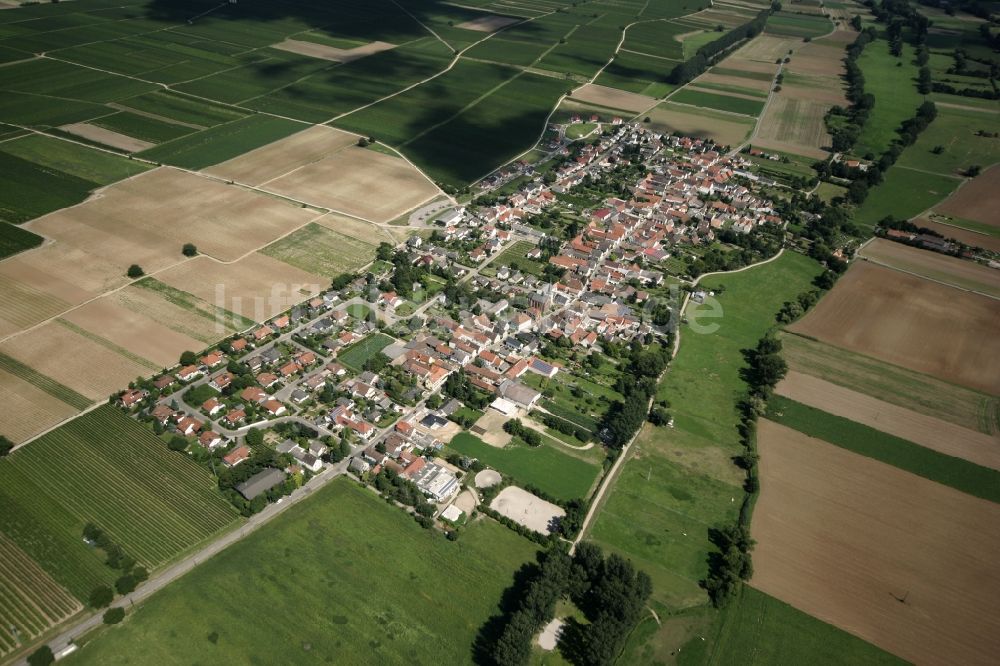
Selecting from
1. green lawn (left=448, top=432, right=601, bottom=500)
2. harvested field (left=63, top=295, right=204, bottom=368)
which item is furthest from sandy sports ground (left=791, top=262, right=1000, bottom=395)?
harvested field (left=63, top=295, right=204, bottom=368)

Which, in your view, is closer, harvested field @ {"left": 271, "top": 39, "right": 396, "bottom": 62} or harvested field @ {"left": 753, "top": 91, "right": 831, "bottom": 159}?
harvested field @ {"left": 753, "top": 91, "right": 831, "bottom": 159}

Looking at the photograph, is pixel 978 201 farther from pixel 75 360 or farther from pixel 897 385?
pixel 75 360

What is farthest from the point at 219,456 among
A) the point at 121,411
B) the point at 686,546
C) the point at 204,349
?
the point at 686,546

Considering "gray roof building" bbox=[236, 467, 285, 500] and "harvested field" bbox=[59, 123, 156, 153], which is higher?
"harvested field" bbox=[59, 123, 156, 153]

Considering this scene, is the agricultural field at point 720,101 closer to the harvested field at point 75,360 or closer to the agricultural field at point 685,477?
the agricultural field at point 685,477

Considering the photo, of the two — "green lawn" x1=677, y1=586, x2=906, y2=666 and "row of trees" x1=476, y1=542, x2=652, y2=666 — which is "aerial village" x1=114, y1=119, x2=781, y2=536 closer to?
"row of trees" x1=476, y1=542, x2=652, y2=666

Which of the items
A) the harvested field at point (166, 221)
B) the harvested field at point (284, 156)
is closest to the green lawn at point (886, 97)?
the harvested field at point (284, 156)

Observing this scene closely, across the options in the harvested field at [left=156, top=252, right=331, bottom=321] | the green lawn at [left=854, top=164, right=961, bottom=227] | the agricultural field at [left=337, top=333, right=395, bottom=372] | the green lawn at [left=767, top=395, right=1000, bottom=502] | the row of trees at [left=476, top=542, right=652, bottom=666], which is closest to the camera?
the row of trees at [left=476, top=542, right=652, bottom=666]
